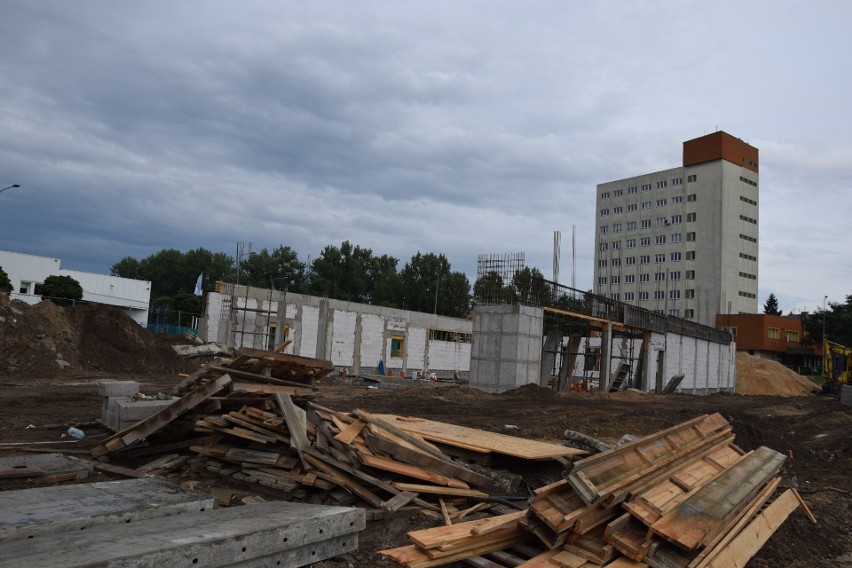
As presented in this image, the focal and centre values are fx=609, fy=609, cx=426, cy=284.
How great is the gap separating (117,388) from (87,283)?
164 ft

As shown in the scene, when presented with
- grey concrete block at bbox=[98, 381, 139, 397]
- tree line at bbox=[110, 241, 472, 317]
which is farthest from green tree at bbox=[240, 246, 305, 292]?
grey concrete block at bbox=[98, 381, 139, 397]

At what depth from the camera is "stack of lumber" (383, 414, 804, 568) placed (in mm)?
4660

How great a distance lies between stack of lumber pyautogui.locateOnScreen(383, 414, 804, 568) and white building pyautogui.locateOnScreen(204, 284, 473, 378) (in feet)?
85.5

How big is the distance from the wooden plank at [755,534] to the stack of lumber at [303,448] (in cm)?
236

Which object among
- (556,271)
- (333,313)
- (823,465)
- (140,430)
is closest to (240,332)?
(333,313)

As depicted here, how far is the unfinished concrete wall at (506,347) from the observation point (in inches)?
930

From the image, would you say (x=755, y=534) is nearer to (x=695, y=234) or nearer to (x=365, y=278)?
(x=365, y=278)

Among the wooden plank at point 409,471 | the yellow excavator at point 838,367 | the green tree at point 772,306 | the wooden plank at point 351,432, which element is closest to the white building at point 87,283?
the wooden plank at point 351,432

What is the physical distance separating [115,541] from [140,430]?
4.78 meters

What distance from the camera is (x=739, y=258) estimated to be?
76125 mm

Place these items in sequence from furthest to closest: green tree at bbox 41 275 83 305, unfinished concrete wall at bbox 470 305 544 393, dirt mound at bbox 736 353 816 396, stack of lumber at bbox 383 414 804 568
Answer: dirt mound at bbox 736 353 816 396 < green tree at bbox 41 275 83 305 < unfinished concrete wall at bbox 470 305 544 393 < stack of lumber at bbox 383 414 804 568

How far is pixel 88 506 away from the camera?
5160 mm

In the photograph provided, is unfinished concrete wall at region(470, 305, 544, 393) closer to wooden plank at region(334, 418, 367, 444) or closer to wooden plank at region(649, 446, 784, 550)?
wooden plank at region(649, 446, 784, 550)

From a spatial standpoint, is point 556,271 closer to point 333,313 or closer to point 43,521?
point 333,313
